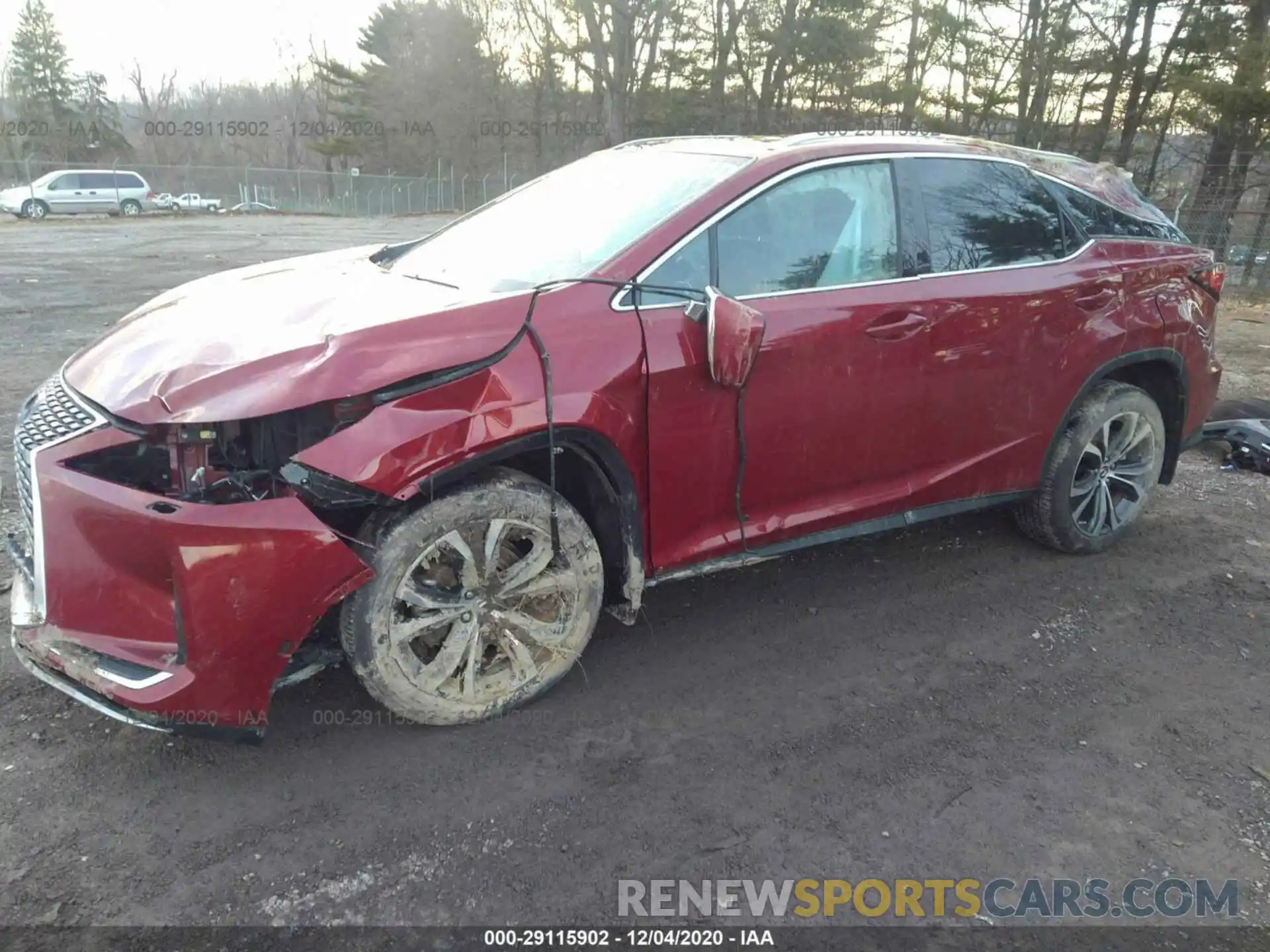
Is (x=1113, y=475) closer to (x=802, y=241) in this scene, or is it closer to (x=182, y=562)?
(x=802, y=241)

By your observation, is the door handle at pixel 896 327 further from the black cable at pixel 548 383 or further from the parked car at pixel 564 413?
the black cable at pixel 548 383

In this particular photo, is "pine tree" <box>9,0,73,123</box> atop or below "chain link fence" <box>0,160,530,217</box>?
atop

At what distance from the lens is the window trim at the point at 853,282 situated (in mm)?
3004

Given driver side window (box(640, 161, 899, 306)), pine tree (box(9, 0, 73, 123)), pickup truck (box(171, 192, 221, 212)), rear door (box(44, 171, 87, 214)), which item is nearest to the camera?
driver side window (box(640, 161, 899, 306))

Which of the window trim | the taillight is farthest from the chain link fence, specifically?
the window trim

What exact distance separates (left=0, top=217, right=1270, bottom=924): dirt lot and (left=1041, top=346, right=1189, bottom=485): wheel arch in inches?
30.0

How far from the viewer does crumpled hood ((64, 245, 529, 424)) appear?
2.45 m

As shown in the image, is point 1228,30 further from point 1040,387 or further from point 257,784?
point 257,784

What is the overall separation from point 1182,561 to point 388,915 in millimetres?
4033

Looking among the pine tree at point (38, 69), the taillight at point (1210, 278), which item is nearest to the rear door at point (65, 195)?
the pine tree at point (38, 69)

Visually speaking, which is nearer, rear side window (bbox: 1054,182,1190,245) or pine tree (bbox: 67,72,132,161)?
rear side window (bbox: 1054,182,1190,245)

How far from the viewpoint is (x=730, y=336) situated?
293 cm

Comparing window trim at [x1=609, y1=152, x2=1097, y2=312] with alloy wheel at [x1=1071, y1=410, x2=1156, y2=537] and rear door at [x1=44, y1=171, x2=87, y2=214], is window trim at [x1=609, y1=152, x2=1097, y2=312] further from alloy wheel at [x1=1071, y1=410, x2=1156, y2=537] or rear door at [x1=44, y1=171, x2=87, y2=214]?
rear door at [x1=44, y1=171, x2=87, y2=214]

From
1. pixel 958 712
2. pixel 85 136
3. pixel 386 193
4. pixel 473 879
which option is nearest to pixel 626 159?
pixel 958 712
